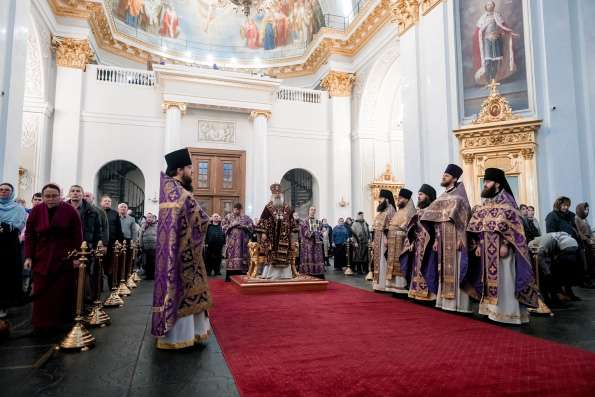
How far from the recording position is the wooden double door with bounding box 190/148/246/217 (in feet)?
52.1

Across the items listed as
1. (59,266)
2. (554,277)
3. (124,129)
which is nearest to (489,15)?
(554,277)

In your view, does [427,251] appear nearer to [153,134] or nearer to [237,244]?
[237,244]

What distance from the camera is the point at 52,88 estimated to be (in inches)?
556

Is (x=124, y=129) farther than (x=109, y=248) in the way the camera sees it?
Yes

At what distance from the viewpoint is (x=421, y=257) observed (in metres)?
6.05

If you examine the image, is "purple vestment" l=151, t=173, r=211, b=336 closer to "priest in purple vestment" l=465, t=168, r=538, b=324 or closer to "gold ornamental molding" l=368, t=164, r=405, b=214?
"priest in purple vestment" l=465, t=168, r=538, b=324

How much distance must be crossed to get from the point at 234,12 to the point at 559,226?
1940cm

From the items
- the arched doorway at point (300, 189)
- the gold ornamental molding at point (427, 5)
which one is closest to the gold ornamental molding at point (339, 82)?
the arched doorway at point (300, 189)

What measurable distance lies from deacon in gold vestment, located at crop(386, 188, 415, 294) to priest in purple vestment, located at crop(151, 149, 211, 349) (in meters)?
4.03

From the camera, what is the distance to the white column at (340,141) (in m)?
17.1

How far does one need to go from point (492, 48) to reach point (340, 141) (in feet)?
26.0

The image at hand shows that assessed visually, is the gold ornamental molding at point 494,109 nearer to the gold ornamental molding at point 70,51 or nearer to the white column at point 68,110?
the white column at point 68,110

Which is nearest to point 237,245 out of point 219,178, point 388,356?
point 388,356

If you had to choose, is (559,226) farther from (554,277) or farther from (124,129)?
(124,129)
